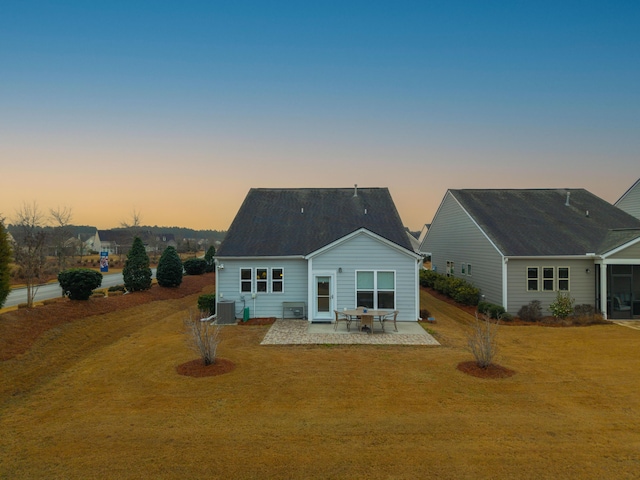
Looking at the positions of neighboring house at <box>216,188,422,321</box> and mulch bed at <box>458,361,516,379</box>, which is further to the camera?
neighboring house at <box>216,188,422,321</box>

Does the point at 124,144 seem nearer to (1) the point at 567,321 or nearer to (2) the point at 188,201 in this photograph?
(2) the point at 188,201

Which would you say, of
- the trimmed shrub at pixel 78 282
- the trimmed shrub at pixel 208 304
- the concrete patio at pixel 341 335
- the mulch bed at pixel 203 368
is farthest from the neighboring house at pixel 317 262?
the mulch bed at pixel 203 368

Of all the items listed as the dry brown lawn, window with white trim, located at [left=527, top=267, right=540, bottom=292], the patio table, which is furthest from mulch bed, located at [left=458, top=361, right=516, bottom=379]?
window with white trim, located at [left=527, top=267, right=540, bottom=292]

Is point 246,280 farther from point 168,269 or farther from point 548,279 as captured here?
point 548,279

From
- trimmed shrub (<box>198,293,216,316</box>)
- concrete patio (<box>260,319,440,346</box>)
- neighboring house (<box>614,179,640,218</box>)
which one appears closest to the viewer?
concrete patio (<box>260,319,440,346</box>)

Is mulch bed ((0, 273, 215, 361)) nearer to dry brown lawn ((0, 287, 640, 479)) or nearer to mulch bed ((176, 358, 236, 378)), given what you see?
dry brown lawn ((0, 287, 640, 479))

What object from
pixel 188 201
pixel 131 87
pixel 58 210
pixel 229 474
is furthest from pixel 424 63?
pixel 58 210

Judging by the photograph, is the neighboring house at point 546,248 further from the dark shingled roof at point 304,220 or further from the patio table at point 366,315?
→ the patio table at point 366,315
